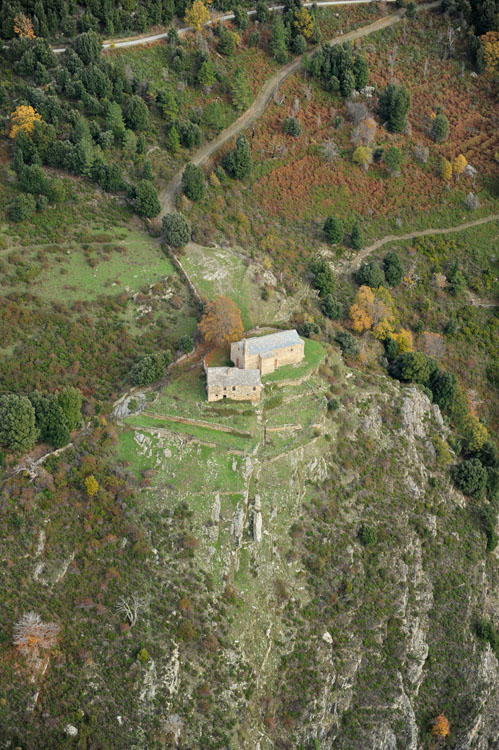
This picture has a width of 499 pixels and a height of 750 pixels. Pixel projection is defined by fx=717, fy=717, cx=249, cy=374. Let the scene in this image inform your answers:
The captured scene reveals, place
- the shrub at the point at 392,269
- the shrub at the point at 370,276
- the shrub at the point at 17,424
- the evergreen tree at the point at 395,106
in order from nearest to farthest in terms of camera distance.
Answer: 1. the shrub at the point at 17,424
2. the shrub at the point at 370,276
3. the shrub at the point at 392,269
4. the evergreen tree at the point at 395,106

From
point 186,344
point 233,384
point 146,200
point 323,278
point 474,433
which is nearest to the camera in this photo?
point 233,384

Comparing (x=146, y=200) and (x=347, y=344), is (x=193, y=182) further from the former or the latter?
(x=347, y=344)

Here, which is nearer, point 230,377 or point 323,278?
point 230,377

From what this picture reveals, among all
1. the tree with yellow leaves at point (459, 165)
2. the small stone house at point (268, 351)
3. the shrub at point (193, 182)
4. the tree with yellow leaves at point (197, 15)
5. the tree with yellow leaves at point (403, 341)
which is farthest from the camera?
the tree with yellow leaves at point (197, 15)

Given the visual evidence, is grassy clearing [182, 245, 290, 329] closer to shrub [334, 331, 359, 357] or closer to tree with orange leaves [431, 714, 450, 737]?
shrub [334, 331, 359, 357]

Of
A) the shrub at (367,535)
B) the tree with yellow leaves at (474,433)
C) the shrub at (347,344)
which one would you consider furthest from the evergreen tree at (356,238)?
the shrub at (367,535)

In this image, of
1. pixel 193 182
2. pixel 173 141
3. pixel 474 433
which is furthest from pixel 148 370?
pixel 474 433

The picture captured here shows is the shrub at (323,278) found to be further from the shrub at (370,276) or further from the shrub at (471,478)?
the shrub at (471,478)
